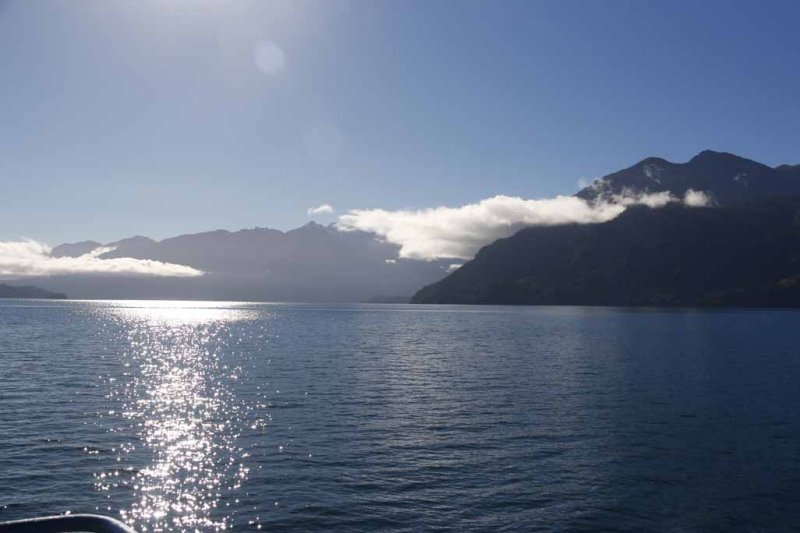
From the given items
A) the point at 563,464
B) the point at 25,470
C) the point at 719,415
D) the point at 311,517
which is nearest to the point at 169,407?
the point at 25,470

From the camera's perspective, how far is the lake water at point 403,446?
108ft

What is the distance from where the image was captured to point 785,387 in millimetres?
79562

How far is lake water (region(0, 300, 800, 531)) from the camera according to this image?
108ft

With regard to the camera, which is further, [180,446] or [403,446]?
[403,446]

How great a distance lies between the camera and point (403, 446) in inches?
1822

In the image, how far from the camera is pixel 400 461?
42.2 m

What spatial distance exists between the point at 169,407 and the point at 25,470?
A: 2402 centimetres

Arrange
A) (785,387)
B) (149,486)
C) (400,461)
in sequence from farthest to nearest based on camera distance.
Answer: (785,387), (400,461), (149,486)

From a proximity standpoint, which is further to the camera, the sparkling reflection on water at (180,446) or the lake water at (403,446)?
the lake water at (403,446)

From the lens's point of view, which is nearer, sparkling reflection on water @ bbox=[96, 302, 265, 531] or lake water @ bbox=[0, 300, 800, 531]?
sparkling reflection on water @ bbox=[96, 302, 265, 531]

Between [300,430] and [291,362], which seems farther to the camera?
[291,362]

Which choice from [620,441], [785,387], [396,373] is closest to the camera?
[620,441]

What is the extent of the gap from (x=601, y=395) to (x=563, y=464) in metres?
32.2

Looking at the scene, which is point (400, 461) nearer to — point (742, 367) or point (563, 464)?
point (563, 464)
